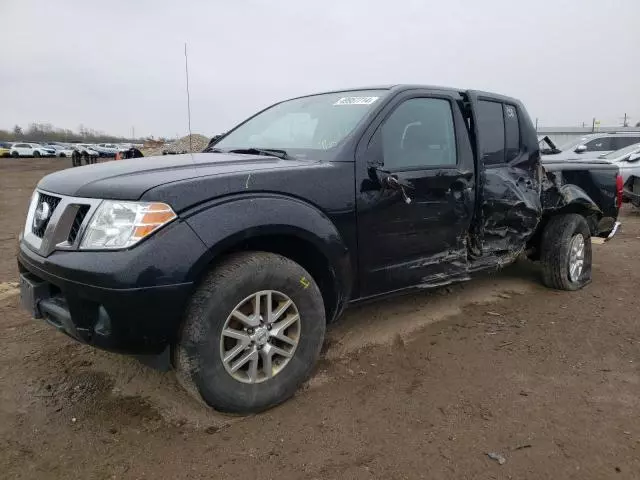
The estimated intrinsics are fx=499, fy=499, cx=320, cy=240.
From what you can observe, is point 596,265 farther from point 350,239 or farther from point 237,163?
point 237,163

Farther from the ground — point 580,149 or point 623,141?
point 623,141

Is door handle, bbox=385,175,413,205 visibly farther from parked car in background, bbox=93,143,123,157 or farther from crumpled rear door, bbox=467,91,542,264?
parked car in background, bbox=93,143,123,157

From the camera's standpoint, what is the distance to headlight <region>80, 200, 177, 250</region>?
229cm

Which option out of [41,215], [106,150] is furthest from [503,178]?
[106,150]

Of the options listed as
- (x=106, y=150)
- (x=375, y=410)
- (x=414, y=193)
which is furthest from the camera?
(x=106, y=150)

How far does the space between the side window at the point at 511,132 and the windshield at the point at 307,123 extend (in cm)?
148

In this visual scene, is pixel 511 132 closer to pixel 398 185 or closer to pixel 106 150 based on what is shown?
pixel 398 185

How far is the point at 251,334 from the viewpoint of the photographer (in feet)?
8.55

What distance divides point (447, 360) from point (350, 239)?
1.10 metres

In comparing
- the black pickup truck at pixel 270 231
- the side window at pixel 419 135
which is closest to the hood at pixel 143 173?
the black pickup truck at pixel 270 231

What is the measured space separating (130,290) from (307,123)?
1.93 metres

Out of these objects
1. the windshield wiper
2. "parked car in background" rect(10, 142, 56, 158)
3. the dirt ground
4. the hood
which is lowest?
the dirt ground

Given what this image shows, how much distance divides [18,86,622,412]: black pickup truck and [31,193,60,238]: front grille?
0.02 meters

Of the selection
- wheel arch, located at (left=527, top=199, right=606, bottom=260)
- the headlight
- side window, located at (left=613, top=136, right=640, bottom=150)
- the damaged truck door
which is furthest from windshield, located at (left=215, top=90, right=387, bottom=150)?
side window, located at (left=613, top=136, right=640, bottom=150)
